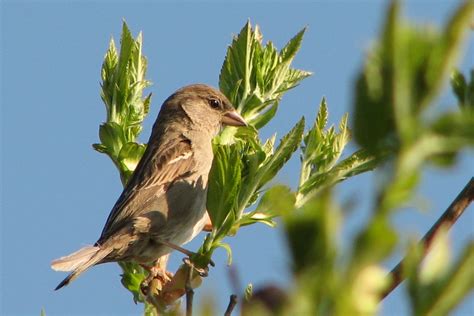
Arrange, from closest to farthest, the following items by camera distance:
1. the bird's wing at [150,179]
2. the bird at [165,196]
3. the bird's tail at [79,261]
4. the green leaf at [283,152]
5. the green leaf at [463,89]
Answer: the green leaf at [463,89]
the green leaf at [283,152]
the bird's tail at [79,261]
the bird at [165,196]
the bird's wing at [150,179]

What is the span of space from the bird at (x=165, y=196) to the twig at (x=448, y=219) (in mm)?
3541

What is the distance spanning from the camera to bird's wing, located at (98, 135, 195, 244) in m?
6.11

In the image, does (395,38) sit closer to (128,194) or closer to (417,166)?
(417,166)

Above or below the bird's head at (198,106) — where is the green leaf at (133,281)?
below

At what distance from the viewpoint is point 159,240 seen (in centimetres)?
573

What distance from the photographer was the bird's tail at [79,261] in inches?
→ 185

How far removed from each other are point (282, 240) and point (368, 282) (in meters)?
0.08

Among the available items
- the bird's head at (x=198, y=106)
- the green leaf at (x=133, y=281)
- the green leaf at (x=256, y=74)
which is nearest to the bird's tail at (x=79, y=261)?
the green leaf at (x=133, y=281)

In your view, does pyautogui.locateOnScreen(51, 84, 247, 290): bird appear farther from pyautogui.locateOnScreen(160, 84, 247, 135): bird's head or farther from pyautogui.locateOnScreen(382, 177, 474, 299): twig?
pyautogui.locateOnScreen(382, 177, 474, 299): twig

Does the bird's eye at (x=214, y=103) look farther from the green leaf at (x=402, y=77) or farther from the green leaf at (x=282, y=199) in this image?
the green leaf at (x=402, y=77)

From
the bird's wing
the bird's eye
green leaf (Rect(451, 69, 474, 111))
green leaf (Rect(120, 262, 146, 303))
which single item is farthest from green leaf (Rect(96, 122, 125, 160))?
the bird's eye

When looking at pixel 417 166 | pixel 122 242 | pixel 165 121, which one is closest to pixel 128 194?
pixel 122 242

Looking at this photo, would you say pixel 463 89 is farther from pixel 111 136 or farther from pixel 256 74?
pixel 111 136

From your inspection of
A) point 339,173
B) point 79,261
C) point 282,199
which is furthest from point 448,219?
point 79,261
